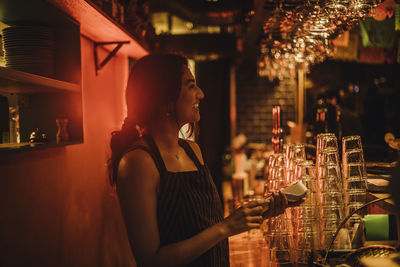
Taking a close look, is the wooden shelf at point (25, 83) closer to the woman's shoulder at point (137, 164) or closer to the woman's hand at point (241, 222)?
the woman's shoulder at point (137, 164)

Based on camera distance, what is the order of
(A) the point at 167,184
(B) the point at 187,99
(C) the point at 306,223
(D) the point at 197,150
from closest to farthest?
(A) the point at 167,184
(B) the point at 187,99
(C) the point at 306,223
(D) the point at 197,150

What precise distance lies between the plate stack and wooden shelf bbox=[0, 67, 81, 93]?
0.14 meters

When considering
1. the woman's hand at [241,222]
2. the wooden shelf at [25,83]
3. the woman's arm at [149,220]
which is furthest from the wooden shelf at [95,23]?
the woman's hand at [241,222]

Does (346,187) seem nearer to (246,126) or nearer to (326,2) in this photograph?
(326,2)

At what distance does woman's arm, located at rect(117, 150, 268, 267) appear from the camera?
1.25 meters

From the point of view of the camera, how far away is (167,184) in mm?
1391

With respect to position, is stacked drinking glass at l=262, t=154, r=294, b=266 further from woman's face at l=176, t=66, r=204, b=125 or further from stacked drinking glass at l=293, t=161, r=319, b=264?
woman's face at l=176, t=66, r=204, b=125

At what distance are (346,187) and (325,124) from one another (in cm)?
99

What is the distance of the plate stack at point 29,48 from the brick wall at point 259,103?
5619mm

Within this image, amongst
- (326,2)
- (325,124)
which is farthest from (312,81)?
(326,2)

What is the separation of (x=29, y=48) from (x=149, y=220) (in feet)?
4.21

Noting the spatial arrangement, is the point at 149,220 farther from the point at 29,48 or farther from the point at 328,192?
the point at 29,48

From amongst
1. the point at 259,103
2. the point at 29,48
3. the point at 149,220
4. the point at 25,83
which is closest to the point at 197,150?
the point at 149,220

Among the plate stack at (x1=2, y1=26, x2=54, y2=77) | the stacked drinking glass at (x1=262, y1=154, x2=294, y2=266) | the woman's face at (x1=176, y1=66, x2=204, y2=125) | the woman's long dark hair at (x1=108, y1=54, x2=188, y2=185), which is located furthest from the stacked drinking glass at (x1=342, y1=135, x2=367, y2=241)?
the plate stack at (x1=2, y1=26, x2=54, y2=77)
